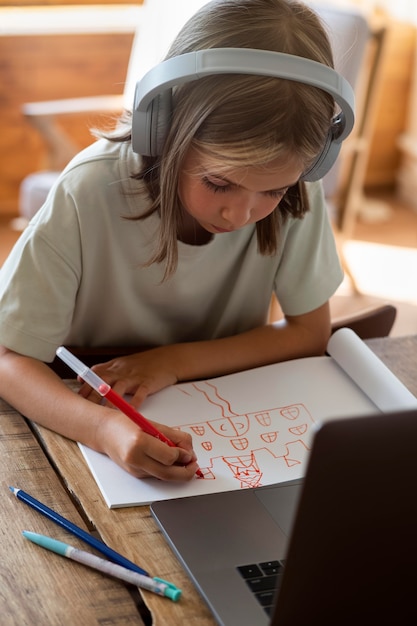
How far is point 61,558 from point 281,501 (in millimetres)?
237

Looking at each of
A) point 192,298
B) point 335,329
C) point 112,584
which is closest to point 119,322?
point 192,298

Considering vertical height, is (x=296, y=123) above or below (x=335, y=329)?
above

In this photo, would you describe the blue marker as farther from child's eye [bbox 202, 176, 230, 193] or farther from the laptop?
child's eye [bbox 202, 176, 230, 193]

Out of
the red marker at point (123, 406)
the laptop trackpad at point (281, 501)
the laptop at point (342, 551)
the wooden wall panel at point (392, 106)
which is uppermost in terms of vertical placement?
the laptop at point (342, 551)

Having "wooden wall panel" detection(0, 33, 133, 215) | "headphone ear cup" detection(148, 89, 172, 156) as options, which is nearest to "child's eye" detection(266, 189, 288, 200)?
"headphone ear cup" detection(148, 89, 172, 156)

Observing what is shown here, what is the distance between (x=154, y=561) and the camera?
856 mm

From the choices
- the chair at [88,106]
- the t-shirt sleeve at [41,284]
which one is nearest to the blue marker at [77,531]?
the t-shirt sleeve at [41,284]

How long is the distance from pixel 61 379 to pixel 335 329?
17.0 inches

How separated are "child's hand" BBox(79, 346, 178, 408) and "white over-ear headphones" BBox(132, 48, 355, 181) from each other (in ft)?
0.87

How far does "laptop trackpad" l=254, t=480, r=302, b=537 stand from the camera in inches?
36.3

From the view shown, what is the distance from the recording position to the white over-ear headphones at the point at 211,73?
94 cm

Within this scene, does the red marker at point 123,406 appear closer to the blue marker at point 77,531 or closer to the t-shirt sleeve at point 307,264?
the blue marker at point 77,531

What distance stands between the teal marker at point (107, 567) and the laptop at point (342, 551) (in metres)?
0.03

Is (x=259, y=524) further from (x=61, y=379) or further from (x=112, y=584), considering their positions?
(x=61, y=379)
